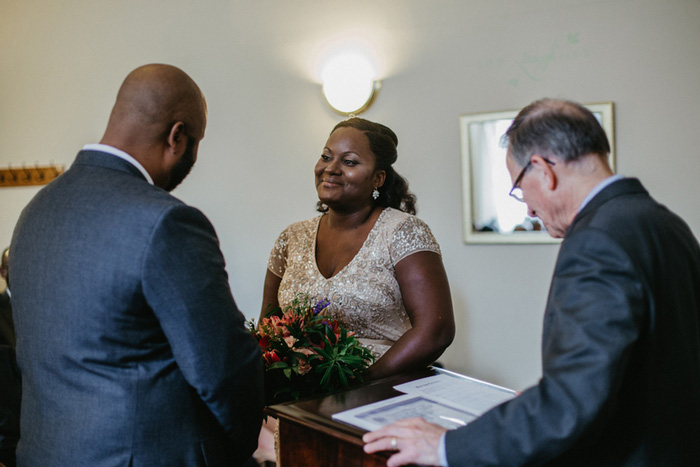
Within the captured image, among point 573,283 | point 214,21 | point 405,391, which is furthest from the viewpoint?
point 214,21

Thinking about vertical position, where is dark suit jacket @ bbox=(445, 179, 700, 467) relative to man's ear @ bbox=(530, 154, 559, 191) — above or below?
below

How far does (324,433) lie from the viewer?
162 cm

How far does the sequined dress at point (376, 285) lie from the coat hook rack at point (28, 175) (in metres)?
3.91

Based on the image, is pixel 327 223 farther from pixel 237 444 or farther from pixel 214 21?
pixel 214 21

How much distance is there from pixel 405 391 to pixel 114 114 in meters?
1.21

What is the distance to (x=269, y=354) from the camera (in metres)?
2.04

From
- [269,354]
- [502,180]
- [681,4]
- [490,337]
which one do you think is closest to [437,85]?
[502,180]

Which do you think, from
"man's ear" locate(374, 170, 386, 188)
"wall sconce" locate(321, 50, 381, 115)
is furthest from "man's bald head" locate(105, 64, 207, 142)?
"wall sconce" locate(321, 50, 381, 115)

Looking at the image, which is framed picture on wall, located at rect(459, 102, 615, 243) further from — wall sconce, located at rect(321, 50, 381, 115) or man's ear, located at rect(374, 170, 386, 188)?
man's ear, located at rect(374, 170, 386, 188)

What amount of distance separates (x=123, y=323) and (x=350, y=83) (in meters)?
3.15

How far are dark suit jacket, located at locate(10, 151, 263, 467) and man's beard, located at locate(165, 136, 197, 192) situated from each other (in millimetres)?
173

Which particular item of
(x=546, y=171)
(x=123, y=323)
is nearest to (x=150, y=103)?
(x=123, y=323)

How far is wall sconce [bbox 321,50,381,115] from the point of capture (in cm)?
428

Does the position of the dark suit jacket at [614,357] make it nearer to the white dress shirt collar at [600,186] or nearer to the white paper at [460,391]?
the white dress shirt collar at [600,186]
